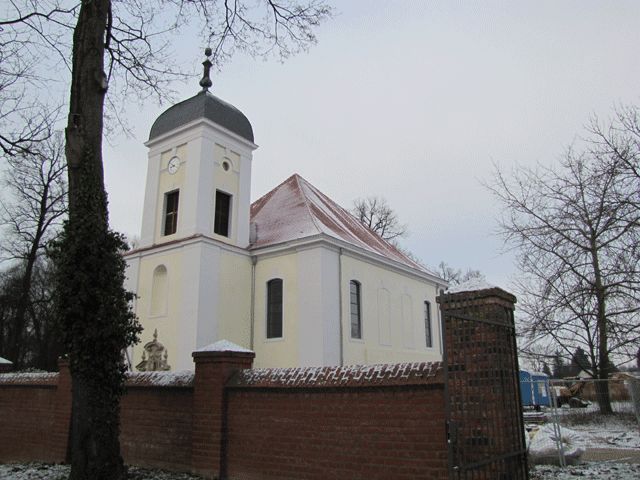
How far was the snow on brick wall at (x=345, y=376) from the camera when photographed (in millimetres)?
6062

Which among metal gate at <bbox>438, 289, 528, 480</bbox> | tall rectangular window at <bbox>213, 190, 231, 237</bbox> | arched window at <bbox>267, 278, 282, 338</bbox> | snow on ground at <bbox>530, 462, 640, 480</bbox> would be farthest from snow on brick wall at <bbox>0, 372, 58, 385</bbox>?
tall rectangular window at <bbox>213, 190, 231, 237</bbox>

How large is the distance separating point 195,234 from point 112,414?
11625mm

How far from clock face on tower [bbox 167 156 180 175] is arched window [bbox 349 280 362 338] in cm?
758

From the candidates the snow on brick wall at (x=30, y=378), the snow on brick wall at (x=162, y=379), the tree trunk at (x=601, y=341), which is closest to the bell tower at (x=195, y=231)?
the snow on brick wall at (x=30, y=378)

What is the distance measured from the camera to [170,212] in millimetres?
20141

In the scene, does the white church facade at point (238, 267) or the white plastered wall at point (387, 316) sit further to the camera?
the white plastered wall at point (387, 316)

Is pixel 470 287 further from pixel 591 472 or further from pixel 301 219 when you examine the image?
pixel 301 219

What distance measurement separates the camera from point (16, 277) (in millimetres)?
39656

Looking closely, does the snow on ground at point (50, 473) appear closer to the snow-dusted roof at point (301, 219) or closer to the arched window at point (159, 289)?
the arched window at point (159, 289)

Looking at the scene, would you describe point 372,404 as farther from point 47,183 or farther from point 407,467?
point 47,183

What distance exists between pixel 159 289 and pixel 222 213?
3.49 m

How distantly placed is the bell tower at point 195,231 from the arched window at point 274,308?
0.78m

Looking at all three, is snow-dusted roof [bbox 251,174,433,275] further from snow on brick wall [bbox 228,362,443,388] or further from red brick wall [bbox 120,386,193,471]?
snow on brick wall [bbox 228,362,443,388]

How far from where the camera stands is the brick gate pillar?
7.63 meters
